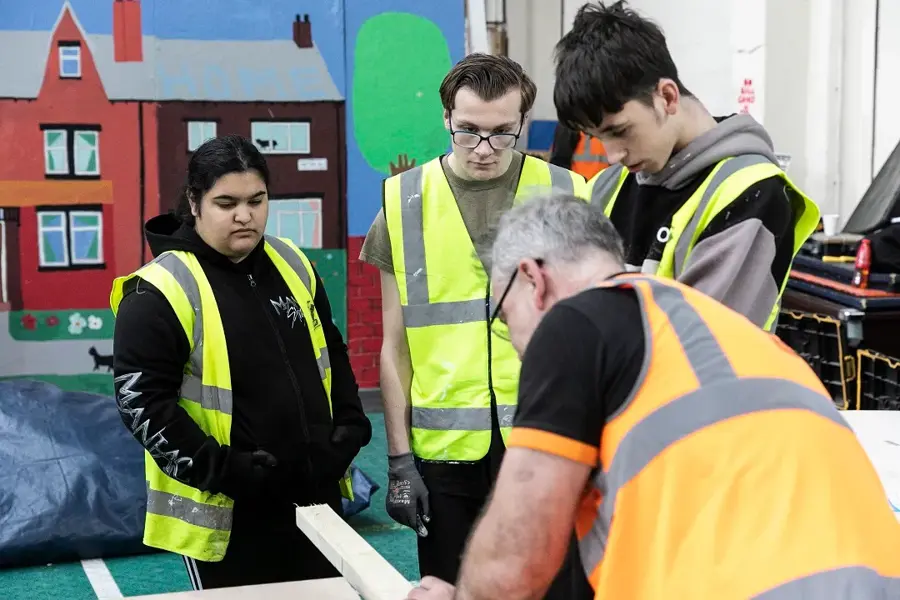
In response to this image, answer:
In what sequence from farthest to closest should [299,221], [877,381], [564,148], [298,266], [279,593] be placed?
1. [564,148]
2. [299,221]
3. [877,381]
4. [298,266]
5. [279,593]

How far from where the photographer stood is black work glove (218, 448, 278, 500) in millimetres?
2801

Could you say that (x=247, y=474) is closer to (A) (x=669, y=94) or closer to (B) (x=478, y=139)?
(B) (x=478, y=139)

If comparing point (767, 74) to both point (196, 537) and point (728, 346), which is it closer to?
point (196, 537)

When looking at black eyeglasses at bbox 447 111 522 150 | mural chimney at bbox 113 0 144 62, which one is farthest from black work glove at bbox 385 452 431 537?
mural chimney at bbox 113 0 144 62

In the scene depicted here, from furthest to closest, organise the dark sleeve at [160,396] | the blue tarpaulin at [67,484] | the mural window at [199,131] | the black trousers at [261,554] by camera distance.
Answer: the mural window at [199,131] → the blue tarpaulin at [67,484] → the black trousers at [261,554] → the dark sleeve at [160,396]

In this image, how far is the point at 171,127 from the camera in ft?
21.8

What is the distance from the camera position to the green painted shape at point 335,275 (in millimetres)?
6875

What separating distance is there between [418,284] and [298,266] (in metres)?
0.37

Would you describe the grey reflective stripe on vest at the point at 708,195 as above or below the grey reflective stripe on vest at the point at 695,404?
above

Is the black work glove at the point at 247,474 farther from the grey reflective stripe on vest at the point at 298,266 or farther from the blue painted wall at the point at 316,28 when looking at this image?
the blue painted wall at the point at 316,28

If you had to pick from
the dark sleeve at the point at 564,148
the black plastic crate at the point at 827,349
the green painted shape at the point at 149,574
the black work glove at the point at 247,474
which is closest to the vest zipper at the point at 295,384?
the black work glove at the point at 247,474

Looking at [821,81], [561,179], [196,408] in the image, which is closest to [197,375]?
[196,408]

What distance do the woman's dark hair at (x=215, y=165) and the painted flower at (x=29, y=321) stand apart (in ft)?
12.4

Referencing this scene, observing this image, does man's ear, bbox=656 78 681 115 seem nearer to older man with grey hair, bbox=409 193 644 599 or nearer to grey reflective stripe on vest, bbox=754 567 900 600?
older man with grey hair, bbox=409 193 644 599
